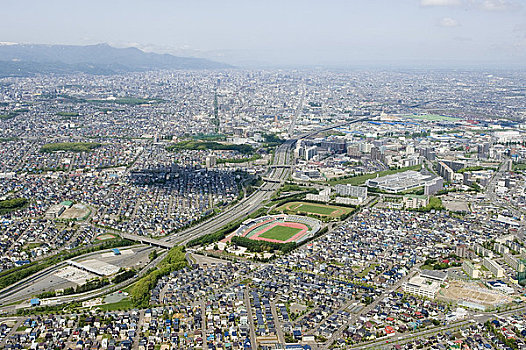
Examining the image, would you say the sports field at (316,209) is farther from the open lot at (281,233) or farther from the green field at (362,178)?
the green field at (362,178)

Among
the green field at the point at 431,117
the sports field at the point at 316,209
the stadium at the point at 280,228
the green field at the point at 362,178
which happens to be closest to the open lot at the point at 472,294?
the stadium at the point at 280,228

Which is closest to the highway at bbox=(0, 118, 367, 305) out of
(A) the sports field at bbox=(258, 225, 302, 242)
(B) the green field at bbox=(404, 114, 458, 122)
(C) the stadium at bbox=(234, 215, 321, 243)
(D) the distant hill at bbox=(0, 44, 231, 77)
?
(C) the stadium at bbox=(234, 215, 321, 243)

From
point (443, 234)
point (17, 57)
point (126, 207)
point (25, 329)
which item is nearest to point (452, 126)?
point (443, 234)

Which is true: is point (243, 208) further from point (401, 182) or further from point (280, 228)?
point (401, 182)

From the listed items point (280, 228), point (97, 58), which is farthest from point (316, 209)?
point (97, 58)

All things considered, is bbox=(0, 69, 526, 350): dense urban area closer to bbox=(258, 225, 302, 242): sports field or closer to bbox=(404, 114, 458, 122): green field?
bbox=(258, 225, 302, 242): sports field
